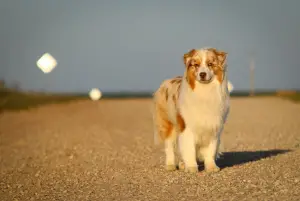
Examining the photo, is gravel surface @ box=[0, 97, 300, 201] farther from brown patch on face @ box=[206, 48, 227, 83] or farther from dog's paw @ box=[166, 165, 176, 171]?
brown patch on face @ box=[206, 48, 227, 83]

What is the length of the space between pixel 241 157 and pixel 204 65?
3.53 meters

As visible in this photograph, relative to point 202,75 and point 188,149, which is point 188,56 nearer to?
point 202,75

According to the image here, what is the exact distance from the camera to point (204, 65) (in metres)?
8.21

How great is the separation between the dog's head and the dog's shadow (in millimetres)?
1980

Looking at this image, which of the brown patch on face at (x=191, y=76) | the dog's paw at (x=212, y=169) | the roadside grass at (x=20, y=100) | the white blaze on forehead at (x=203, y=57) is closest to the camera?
the white blaze on forehead at (x=203, y=57)

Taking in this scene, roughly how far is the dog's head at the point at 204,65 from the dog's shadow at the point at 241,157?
198 cm

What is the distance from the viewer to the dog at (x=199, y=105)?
8.30m

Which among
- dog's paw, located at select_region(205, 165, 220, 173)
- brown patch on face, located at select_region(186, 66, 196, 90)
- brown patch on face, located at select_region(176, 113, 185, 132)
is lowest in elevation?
dog's paw, located at select_region(205, 165, 220, 173)

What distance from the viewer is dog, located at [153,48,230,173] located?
8305 millimetres

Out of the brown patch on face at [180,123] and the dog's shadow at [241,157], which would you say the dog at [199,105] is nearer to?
the brown patch on face at [180,123]

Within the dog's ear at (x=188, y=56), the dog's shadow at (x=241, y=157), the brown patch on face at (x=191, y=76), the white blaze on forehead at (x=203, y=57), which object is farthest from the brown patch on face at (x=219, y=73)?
the dog's shadow at (x=241, y=157)

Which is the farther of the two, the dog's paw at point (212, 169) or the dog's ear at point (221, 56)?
the dog's paw at point (212, 169)

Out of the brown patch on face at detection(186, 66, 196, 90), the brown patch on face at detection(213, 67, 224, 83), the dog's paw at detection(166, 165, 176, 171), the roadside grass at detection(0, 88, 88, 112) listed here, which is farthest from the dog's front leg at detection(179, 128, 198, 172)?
the roadside grass at detection(0, 88, 88, 112)

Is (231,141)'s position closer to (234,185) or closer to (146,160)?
(146,160)
